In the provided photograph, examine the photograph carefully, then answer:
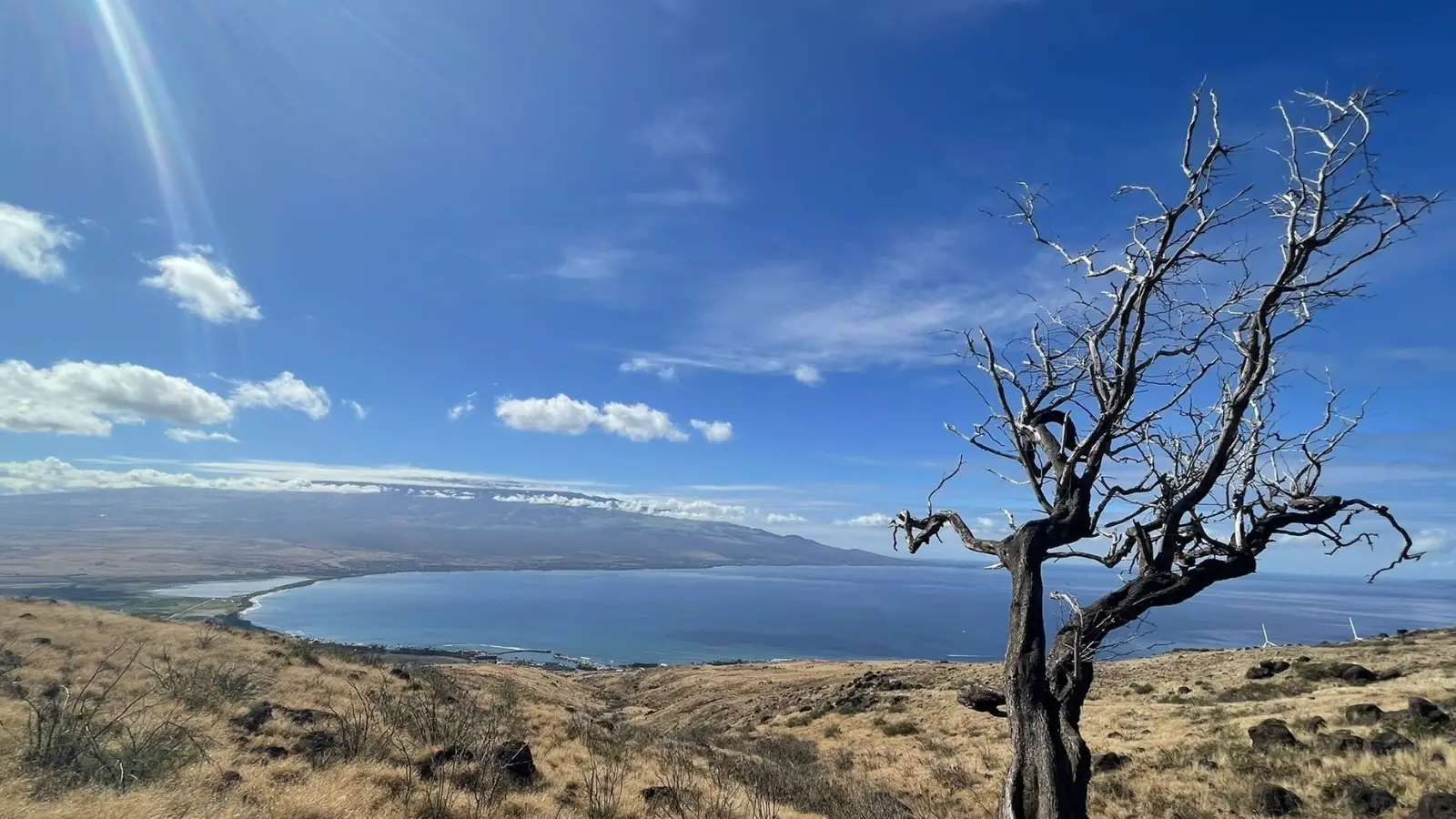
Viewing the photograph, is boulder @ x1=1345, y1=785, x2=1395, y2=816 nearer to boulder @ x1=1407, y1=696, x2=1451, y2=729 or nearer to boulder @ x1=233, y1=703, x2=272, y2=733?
boulder @ x1=1407, y1=696, x2=1451, y2=729

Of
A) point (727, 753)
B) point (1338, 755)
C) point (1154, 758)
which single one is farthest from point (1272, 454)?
point (727, 753)

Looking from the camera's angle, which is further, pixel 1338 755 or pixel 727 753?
pixel 727 753

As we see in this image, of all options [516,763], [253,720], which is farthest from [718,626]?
[516,763]

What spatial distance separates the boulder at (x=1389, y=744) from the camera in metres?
11.2

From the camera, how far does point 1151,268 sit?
5.26 metres

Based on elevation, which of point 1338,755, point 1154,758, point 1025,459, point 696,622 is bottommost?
point 696,622

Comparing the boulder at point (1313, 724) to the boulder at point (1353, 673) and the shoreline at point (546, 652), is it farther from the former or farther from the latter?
the shoreline at point (546, 652)

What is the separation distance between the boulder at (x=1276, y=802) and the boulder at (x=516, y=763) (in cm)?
1114

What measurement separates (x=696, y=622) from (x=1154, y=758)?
156295mm

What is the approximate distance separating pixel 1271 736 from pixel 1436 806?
19.7 ft

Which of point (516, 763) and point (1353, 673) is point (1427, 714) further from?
point (516, 763)

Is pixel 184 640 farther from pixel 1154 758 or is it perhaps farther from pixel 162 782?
pixel 1154 758

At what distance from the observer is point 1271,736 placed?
523 inches

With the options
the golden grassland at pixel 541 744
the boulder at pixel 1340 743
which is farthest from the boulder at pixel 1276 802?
the boulder at pixel 1340 743
